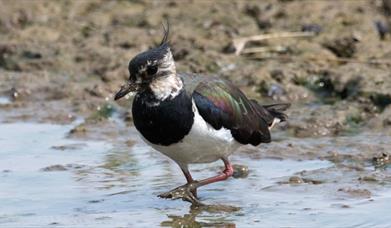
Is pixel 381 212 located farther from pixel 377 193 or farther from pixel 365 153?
pixel 365 153

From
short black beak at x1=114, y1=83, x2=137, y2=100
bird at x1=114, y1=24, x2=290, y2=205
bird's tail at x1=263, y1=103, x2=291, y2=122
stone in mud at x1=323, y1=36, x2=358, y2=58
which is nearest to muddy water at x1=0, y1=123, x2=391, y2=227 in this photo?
bird at x1=114, y1=24, x2=290, y2=205

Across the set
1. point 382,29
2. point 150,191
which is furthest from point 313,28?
point 150,191

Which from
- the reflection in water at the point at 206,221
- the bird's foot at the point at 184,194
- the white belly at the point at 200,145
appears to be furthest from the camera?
the bird's foot at the point at 184,194

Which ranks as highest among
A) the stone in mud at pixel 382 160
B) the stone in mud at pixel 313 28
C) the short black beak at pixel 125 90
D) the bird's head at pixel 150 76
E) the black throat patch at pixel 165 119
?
the stone in mud at pixel 313 28

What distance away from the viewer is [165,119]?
720 cm

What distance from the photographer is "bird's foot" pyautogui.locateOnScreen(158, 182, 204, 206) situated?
756cm

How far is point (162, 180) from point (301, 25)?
13.7 ft

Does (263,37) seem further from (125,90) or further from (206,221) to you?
(206,221)

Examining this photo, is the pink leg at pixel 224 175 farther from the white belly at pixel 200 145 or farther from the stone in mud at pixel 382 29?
the stone in mud at pixel 382 29

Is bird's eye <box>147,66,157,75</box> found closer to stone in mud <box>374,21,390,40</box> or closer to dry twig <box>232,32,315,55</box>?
dry twig <box>232,32,315,55</box>

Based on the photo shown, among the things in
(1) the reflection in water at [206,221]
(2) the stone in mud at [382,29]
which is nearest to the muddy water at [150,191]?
(1) the reflection in water at [206,221]

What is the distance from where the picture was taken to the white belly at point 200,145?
286 inches

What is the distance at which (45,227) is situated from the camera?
7055 millimetres

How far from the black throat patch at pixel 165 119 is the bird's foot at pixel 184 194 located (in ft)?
1.60
